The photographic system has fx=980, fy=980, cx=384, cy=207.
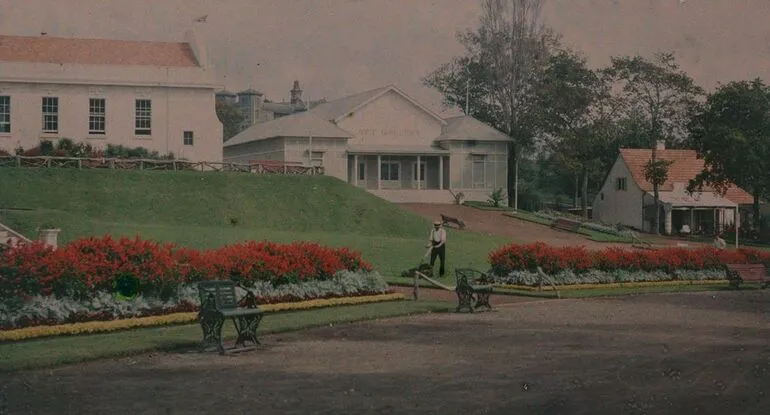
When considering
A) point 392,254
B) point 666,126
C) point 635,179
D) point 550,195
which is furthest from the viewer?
point 550,195

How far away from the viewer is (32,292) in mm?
14453

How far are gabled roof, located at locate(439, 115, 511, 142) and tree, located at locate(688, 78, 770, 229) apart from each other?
11.7 meters

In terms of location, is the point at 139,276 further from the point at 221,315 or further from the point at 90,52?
the point at 90,52

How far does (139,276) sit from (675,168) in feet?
169

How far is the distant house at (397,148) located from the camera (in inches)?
2146

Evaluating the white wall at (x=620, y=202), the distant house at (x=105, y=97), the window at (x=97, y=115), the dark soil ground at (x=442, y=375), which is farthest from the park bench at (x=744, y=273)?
the white wall at (x=620, y=202)

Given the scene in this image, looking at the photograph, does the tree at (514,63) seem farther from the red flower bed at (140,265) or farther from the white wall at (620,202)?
the red flower bed at (140,265)

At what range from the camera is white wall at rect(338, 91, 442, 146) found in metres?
56.8

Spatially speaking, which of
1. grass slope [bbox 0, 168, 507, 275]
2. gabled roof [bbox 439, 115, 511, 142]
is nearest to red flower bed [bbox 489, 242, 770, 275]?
grass slope [bbox 0, 168, 507, 275]

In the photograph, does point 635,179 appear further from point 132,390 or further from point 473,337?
point 132,390

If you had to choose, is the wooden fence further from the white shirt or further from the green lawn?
the green lawn

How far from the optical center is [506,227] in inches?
1763

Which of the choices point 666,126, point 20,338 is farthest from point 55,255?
point 666,126

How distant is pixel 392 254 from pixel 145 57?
23.2m
